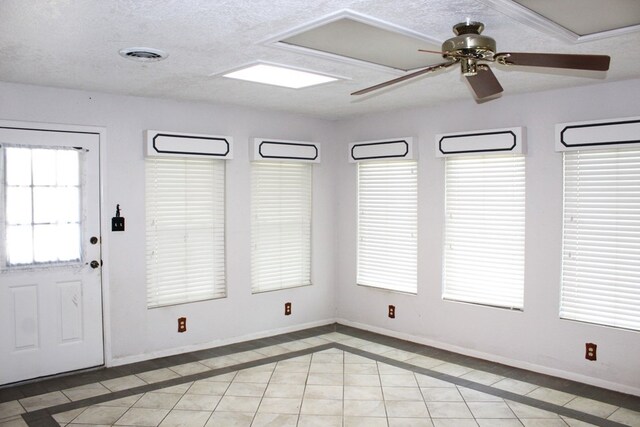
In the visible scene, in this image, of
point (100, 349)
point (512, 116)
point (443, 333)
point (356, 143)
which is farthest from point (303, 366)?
point (512, 116)

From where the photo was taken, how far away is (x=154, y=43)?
3.21m

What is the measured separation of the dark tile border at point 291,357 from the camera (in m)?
3.72

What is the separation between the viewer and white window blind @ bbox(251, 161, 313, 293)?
5.88m

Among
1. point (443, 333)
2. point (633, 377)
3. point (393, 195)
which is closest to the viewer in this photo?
point (633, 377)

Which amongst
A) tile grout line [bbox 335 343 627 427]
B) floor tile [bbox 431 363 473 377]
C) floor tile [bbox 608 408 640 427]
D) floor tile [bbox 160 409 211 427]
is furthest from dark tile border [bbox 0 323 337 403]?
floor tile [bbox 608 408 640 427]

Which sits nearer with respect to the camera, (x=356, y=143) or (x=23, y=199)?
(x=23, y=199)

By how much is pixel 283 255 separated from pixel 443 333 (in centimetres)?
197

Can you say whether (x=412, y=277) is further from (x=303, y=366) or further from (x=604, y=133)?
(x=604, y=133)

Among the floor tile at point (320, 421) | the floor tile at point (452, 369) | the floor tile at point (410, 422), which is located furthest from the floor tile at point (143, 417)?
the floor tile at point (452, 369)

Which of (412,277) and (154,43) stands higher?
(154,43)

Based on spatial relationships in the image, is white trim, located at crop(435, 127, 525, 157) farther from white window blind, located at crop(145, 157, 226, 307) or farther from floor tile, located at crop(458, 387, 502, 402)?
white window blind, located at crop(145, 157, 226, 307)

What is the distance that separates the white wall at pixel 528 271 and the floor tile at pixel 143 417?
2.84 m

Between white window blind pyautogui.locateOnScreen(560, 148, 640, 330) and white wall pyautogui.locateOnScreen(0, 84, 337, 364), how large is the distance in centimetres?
285

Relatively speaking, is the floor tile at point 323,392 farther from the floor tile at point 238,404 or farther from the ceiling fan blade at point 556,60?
the ceiling fan blade at point 556,60
